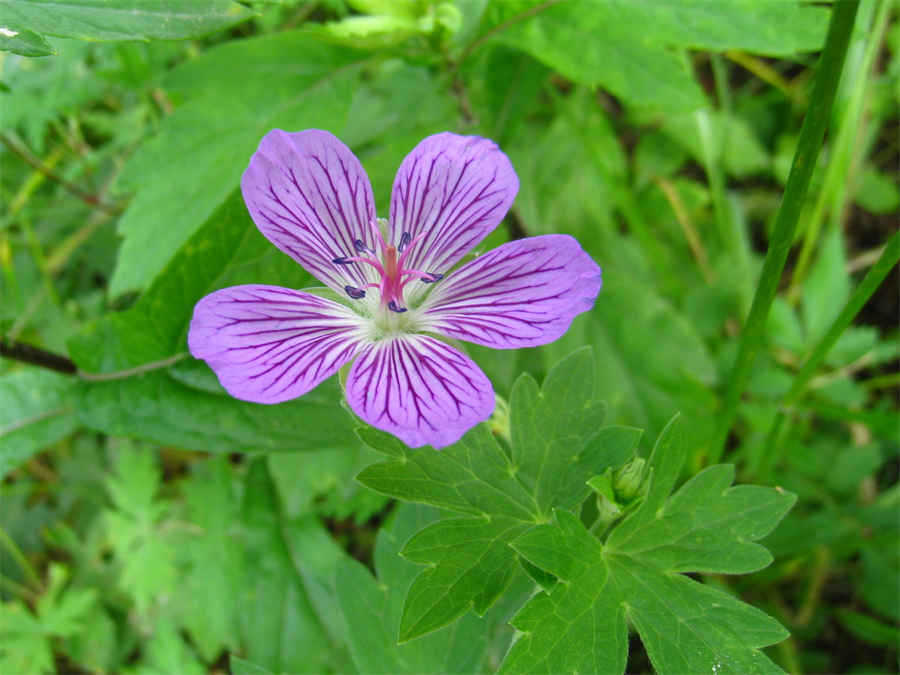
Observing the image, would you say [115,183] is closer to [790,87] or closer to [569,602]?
[569,602]

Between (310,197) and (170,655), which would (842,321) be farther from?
(170,655)

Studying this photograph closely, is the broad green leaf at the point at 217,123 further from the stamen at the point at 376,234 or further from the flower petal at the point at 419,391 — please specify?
the flower petal at the point at 419,391

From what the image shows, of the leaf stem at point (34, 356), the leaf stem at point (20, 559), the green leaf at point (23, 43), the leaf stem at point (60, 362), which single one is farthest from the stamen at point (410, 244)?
the leaf stem at point (20, 559)

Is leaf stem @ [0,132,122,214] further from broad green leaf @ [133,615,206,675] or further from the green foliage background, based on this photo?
broad green leaf @ [133,615,206,675]

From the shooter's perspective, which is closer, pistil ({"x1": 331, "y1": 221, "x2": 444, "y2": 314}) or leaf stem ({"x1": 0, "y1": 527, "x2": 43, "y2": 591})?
pistil ({"x1": 331, "y1": 221, "x2": 444, "y2": 314})

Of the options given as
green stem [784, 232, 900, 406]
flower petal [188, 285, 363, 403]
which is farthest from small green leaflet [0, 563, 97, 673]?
green stem [784, 232, 900, 406]

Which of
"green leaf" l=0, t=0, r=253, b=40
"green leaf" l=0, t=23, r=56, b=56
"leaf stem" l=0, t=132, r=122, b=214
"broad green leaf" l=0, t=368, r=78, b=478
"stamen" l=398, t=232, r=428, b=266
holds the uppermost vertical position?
"green leaf" l=0, t=0, r=253, b=40
